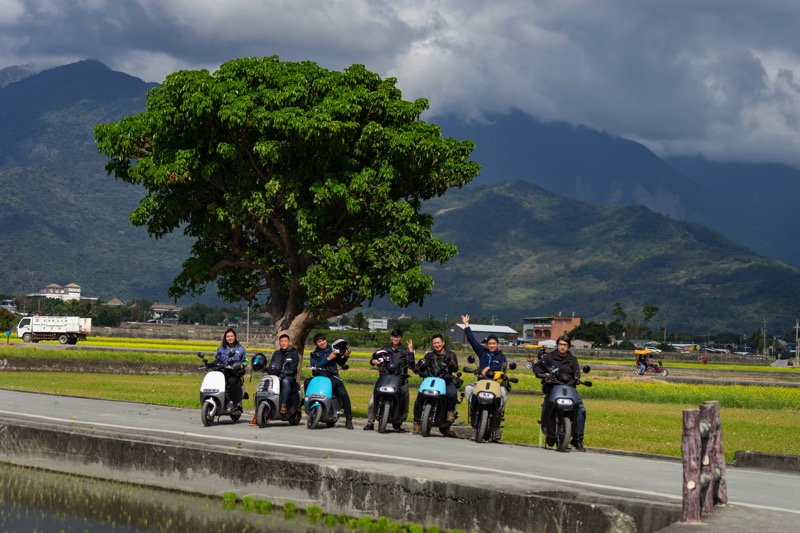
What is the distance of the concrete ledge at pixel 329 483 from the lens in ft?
39.5

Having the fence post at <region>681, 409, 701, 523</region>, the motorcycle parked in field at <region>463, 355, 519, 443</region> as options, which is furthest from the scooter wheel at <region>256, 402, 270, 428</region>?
the fence post at <region>681, 409, 701, 523</region>

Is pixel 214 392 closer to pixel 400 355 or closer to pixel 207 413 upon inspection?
pixel 207 413

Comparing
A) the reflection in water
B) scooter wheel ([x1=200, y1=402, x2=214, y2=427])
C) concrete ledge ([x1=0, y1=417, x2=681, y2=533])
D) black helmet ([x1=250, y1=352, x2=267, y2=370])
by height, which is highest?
Answer: black helmet ([x1=250, y1=352, x2=267, y2=370])

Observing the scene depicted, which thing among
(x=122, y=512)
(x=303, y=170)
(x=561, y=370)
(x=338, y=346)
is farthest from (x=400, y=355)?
(x=122, y=512)

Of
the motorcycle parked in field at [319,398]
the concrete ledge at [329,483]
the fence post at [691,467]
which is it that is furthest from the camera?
the motorcycle parked in field at [319,398]

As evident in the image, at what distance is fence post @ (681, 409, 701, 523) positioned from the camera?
1104 centimetres

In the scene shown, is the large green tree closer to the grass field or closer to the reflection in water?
the grass field

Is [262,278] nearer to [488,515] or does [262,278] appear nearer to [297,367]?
[297,367]

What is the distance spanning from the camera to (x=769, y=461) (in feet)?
59.7

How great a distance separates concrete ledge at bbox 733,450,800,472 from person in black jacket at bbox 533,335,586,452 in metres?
2.70

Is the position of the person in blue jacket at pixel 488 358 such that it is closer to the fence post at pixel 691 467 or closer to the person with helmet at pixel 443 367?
the person with helmet at pixel 443 367

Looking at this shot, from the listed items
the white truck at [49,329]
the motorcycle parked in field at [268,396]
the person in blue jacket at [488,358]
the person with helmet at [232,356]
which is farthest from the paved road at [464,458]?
the white truck at [49,329]

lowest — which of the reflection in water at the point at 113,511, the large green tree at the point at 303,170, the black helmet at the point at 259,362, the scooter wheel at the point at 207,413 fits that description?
the reflection in water at the point at 113,511

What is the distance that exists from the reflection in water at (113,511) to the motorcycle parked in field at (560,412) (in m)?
5.82
